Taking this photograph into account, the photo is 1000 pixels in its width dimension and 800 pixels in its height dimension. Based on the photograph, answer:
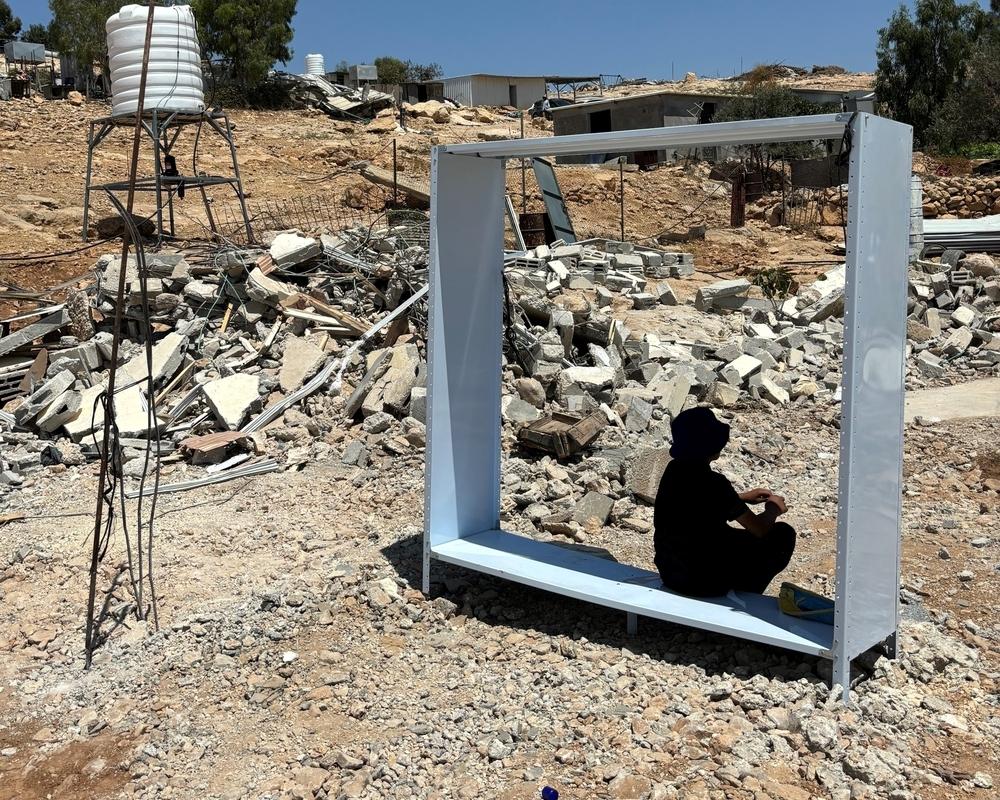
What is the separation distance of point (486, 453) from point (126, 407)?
4.51m

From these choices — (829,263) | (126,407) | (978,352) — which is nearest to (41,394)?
(126,407)

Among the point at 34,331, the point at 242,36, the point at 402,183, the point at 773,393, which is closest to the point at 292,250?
the point at 34,331

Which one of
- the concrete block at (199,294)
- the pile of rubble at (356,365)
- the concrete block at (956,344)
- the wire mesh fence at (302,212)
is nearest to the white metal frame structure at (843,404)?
the pile of rubble at (356,365)

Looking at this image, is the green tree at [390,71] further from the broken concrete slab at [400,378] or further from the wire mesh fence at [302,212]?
the broken concrete slab at [400,378]

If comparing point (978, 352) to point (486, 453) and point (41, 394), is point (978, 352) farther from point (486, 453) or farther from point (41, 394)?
point (41, 394)

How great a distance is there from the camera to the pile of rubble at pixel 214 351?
8305mm

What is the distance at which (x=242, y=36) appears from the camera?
36.0 meters

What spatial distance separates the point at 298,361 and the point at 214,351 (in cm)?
109

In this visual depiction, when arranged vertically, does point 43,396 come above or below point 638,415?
above

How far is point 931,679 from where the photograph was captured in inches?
169

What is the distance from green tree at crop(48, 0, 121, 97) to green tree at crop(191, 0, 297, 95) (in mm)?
3518

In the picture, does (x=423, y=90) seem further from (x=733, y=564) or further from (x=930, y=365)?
(x=733, y=564)

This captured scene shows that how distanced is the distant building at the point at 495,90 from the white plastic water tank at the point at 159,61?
3645 centimetres

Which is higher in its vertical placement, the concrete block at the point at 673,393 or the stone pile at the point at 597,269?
the stone pile at the point at 597,269
